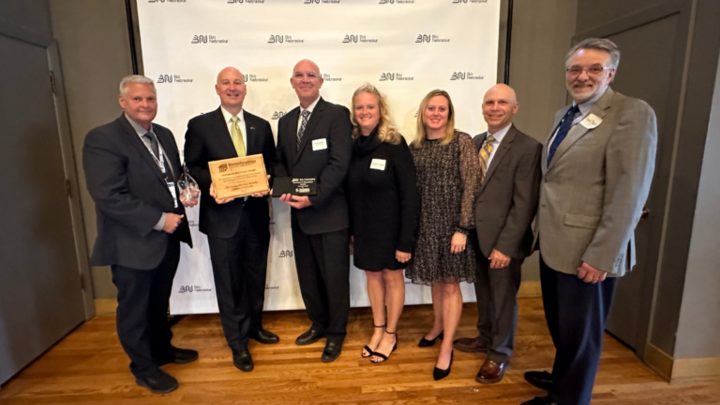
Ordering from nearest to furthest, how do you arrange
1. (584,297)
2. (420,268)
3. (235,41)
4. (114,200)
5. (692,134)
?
1. (584,297)
2. (114,200)
3. (692,134)
4. (420,268)
5. (235,41)

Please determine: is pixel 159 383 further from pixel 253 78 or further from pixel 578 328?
pixel 578 328

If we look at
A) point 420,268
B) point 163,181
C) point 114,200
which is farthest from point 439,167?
point 114,200

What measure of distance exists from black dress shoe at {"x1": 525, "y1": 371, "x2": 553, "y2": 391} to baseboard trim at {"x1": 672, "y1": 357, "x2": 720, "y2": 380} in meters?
0.76

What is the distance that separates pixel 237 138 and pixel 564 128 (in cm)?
187

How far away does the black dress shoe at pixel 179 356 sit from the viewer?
93.3 inches

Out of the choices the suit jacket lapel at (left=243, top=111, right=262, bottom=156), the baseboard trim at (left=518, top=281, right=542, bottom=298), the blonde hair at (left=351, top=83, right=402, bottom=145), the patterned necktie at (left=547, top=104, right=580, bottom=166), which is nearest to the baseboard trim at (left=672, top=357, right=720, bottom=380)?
the baseboard trim at (left=518, top=281, right=542, bottom=298)

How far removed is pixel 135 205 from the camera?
187 centimetres

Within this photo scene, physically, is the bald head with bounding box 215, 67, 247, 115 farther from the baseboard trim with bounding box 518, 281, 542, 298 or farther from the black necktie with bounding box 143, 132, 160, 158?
the baseboard trim with bounding box 518, 281, 542, 298

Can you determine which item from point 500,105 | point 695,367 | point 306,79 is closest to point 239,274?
point 306,79

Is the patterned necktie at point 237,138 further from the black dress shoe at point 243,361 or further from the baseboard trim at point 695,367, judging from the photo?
the baseboard trim at point 695,367

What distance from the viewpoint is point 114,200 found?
1.83 m

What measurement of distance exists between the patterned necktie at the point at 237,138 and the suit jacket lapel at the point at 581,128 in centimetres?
181

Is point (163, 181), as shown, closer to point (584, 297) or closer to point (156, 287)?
point (156, 287)

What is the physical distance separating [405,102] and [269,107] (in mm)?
1075
